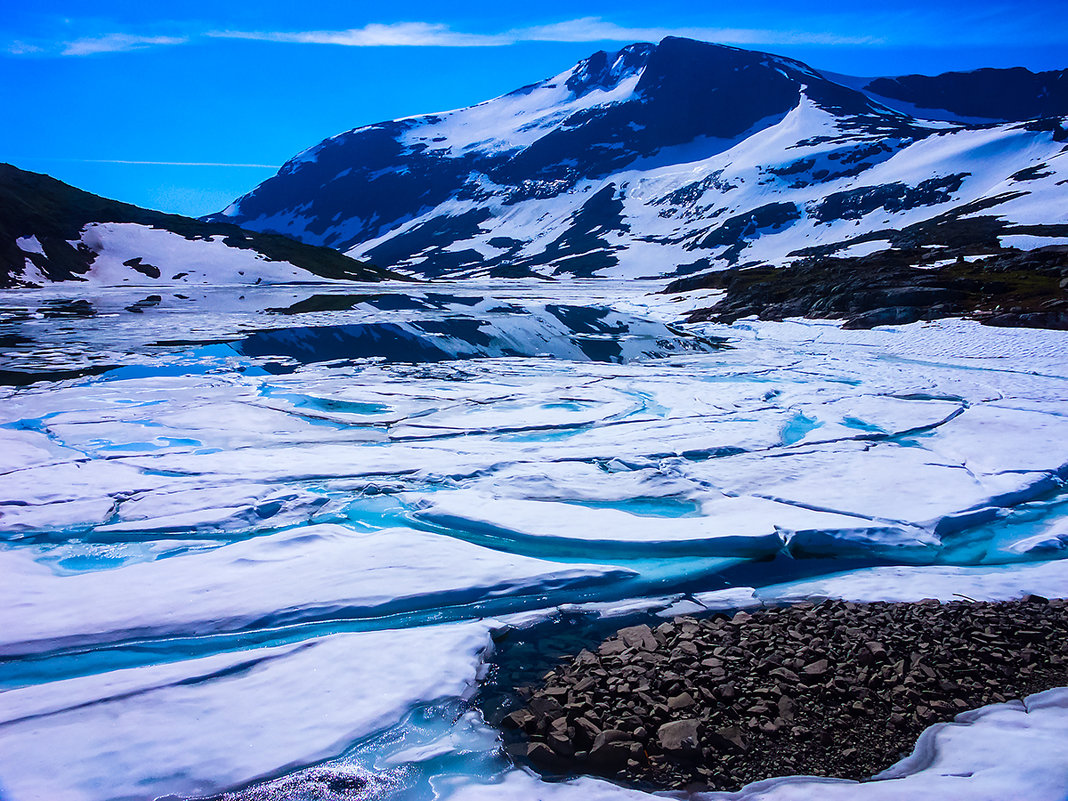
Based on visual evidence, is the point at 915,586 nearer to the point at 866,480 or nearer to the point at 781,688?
the point at 781,688

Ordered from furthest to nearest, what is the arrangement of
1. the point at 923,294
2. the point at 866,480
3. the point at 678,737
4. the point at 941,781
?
1. the point at 923,294
2. the point at 866,480
3. the point at 678,737
4. the point at 941,781

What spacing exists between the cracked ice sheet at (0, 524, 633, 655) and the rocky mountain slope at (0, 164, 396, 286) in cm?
6863

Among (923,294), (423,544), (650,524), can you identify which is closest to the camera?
(423,544)

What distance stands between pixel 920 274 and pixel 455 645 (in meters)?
42.8

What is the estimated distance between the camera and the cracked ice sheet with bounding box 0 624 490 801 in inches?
163

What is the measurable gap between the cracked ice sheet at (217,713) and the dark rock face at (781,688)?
0.99 m

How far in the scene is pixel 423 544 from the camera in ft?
24.9

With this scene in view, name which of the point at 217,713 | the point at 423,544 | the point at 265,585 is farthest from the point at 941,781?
the point at 265,585

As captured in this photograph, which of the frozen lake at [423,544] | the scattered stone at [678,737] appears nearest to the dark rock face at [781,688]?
the scattered stone at [678,737]

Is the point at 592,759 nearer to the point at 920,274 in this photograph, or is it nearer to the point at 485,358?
the point at 485,358

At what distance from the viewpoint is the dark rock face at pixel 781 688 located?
4402 millimetres

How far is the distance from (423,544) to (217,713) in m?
3.09

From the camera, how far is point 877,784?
406cm

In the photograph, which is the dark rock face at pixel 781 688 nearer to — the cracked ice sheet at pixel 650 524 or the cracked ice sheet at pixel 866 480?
the cracked ice sheet at pixel 650 524
